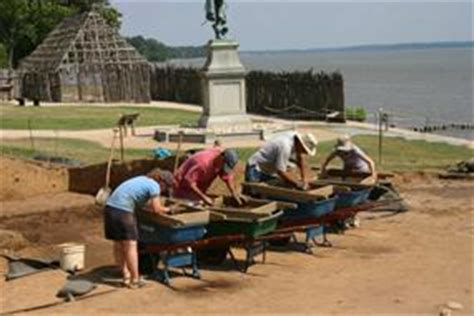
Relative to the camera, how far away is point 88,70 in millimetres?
53406

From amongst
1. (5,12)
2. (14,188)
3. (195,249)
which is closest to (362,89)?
(5,12)

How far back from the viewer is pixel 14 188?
777 inches

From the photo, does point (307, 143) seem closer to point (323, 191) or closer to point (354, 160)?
point (323, 191)

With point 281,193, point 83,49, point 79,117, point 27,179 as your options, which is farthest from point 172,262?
point 83,49

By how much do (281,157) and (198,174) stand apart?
1.60 metres

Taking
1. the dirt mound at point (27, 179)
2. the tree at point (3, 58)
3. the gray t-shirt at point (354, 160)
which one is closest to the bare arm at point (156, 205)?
the gray t-shirt at point (354, 160)

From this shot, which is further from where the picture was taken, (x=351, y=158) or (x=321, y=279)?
(x=351, y=158)

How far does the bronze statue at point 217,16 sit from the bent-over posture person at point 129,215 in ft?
60.2

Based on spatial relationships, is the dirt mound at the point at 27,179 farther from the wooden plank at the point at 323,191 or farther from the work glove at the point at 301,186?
→ the wooden plank at the point at 323,191

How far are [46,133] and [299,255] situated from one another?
1905 cm

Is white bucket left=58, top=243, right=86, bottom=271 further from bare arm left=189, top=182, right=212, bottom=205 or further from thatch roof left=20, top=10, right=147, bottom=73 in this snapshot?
thatch roof left=20, top=10, right=147, bottom=73

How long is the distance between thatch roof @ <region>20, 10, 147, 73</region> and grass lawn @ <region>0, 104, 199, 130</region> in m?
8.79

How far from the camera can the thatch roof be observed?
54.7 meters

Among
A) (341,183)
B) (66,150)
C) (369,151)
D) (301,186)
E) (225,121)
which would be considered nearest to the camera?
(301,186)
